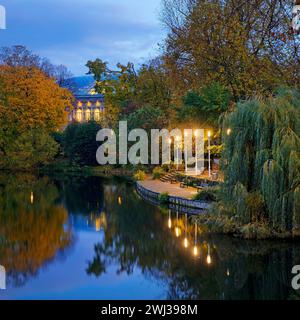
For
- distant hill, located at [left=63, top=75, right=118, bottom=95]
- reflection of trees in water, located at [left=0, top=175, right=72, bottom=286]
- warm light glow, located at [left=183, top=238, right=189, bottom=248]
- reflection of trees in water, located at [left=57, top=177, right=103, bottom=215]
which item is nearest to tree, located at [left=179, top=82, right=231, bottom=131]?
reflection of trees in water, located at [left=57, top=177, right=103, bottom=215]

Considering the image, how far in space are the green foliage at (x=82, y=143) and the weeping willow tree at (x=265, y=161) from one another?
114 ft

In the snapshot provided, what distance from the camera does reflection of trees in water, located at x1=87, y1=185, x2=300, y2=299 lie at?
414 inches

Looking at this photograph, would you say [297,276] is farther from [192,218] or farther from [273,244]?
[192,218]

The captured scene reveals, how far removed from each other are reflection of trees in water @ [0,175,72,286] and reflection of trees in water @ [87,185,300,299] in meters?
1.29

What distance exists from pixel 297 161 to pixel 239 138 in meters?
1.86

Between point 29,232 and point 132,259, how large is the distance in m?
4.48

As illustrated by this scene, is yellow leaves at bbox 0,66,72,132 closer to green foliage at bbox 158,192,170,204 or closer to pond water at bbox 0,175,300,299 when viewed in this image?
green foliage at bbox 158,192,170,204

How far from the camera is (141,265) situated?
12.7m

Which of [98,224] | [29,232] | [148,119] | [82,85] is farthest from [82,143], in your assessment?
[82,85]


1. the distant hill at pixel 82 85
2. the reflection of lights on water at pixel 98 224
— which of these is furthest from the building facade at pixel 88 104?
the reflection of lights on water at pixel 98 224

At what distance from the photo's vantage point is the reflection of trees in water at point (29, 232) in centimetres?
1259
